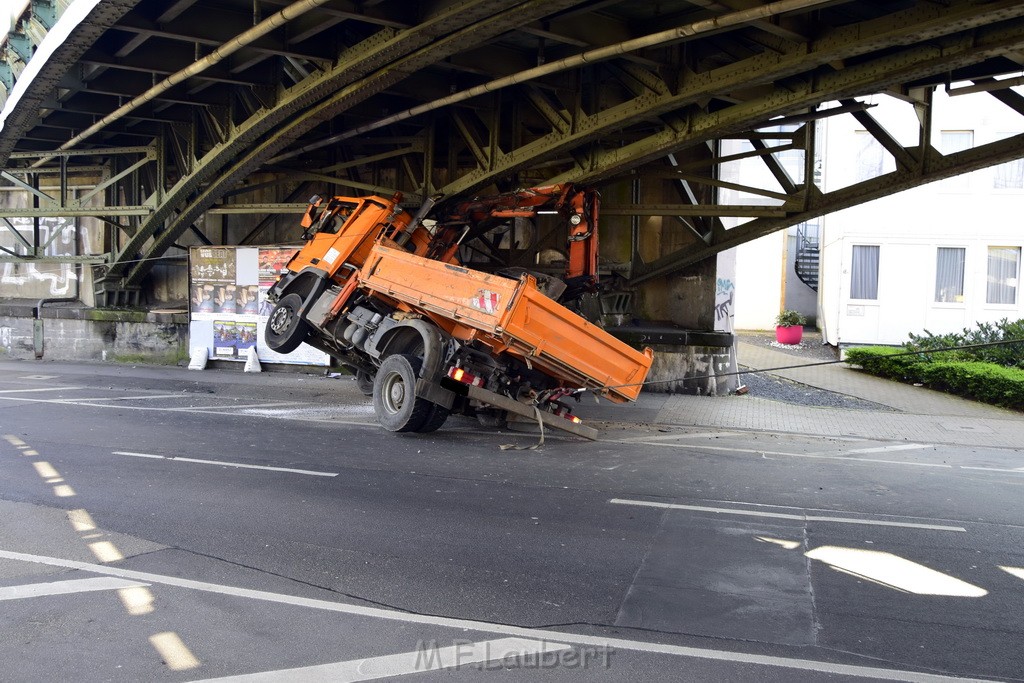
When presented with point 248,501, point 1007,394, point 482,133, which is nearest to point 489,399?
point 248,501

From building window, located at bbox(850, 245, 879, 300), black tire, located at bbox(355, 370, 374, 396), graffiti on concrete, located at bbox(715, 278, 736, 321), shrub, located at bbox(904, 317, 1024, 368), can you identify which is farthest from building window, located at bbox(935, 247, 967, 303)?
black tire, located at bbox(355, 370, 374, 396)

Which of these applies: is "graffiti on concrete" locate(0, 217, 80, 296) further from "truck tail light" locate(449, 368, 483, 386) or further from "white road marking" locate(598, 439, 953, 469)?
"white road marking" locate(598, 439, 953, 469)

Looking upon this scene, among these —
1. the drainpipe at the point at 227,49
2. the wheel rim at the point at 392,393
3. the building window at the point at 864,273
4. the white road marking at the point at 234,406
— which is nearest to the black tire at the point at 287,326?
the white road marking at the point at 234,406

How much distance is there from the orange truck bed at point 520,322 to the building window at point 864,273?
39.7 feet

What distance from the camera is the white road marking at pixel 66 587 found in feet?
18.9

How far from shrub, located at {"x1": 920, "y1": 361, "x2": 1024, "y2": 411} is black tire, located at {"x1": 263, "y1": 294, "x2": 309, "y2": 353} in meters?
11.4

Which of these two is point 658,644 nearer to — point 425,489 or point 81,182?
point 425,489

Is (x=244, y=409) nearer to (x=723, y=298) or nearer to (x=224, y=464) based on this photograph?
(x=224, y=464)

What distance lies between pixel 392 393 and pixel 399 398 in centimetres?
17

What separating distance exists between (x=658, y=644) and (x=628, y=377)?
661 cm

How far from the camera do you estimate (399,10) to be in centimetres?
1156

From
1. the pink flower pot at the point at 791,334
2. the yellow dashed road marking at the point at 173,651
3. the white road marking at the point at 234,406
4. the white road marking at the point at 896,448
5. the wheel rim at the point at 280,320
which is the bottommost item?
the yellow dashed road marking at the point at 173,651

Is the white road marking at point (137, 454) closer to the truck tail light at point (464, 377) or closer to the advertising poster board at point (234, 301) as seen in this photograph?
the truck tail light at point (464, 377)

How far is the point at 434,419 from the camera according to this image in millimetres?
12031
